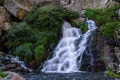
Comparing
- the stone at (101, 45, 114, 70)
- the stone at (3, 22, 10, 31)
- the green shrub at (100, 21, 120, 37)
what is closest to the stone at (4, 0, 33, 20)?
the stone at (3, 22, 10, 31)

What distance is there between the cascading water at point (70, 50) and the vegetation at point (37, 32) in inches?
27.5

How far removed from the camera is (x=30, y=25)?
25.2 m

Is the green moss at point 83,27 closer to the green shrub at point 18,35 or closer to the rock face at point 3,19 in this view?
the green shrub at point 18,35

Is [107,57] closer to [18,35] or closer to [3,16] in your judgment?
[18,35]

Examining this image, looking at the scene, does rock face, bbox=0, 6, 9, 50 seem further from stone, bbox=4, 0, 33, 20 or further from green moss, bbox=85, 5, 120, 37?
green moss, bbox=85, 5, 120, 37

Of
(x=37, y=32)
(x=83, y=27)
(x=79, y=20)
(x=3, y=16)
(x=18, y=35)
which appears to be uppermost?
(x=3, y=16)

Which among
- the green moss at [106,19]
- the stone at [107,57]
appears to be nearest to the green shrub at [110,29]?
the green moss at [106,19]

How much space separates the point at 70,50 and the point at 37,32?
3564 mm

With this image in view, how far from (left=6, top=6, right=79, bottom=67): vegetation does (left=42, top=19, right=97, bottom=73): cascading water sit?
0.70 m

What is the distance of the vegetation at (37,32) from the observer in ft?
71.2

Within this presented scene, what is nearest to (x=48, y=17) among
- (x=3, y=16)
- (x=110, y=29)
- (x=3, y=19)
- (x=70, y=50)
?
(x=3, y=19)

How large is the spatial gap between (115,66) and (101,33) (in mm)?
2855

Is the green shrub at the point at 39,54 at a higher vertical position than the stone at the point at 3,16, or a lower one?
lower

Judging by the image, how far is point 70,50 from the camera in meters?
21.9
